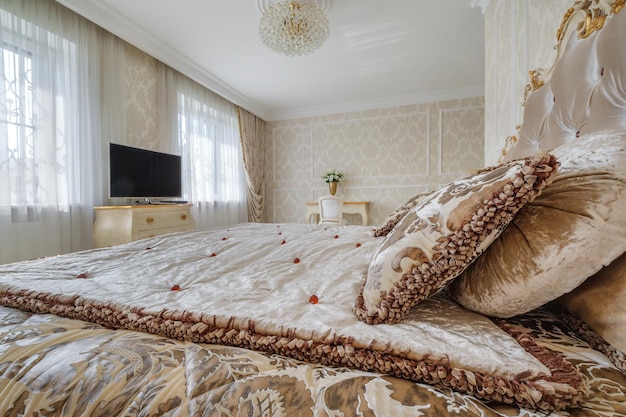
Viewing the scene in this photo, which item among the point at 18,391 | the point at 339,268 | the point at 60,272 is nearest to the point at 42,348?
the point at 18,391

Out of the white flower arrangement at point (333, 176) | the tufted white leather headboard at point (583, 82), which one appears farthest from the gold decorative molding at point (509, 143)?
the white flower arrangement at point (333, 176)

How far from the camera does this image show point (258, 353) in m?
0.50

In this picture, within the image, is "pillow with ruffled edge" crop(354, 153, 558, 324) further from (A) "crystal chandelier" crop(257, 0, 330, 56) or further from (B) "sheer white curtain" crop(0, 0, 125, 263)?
(B) "sheer white curtain" crop(0, 0, 125, 263)

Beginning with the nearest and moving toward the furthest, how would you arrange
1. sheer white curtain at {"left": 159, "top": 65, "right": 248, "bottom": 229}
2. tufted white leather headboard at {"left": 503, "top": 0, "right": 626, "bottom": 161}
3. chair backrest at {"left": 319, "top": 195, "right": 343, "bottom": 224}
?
tufted white leather headboard at {"left": 503, "top": 0, "right": 626, "bottom": 161} < sheer white curtain at {"left": 159, "top": 65, "right": 248, "bottom": 229} < chair backrest at {"left": 319, "top": 195, "right": 343, "bottom": 224}

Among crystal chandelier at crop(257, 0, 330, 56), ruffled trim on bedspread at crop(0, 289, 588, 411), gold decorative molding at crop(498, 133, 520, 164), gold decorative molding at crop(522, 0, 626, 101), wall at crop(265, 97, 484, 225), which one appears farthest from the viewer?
wall at crop(265, 97, 484, 225)

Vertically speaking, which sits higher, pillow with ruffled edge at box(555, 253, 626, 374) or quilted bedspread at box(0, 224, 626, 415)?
pillow with ruffled edge at box(555, 253, 626, 374)

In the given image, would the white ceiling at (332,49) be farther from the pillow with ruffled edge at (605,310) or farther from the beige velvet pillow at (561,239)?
the pillow with ruffled edge at (605,310)

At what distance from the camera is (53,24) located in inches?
91.7

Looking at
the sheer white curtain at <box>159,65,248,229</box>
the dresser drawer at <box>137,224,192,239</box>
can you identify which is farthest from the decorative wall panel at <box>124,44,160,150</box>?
the dresser drawer at <box>137,224,192,239</box>

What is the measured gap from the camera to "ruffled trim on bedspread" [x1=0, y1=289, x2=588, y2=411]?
0.35 metres

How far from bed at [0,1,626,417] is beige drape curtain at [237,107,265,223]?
4.36m

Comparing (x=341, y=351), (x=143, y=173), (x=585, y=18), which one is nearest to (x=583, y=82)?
(x=585, y=18)

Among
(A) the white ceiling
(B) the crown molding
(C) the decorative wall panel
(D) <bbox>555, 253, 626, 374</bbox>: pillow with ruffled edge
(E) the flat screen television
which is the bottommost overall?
(D) <bbox>555, 253, 626, 374</bbox>: pillow with ruffled edge

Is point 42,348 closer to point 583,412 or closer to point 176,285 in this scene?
point 176,285
